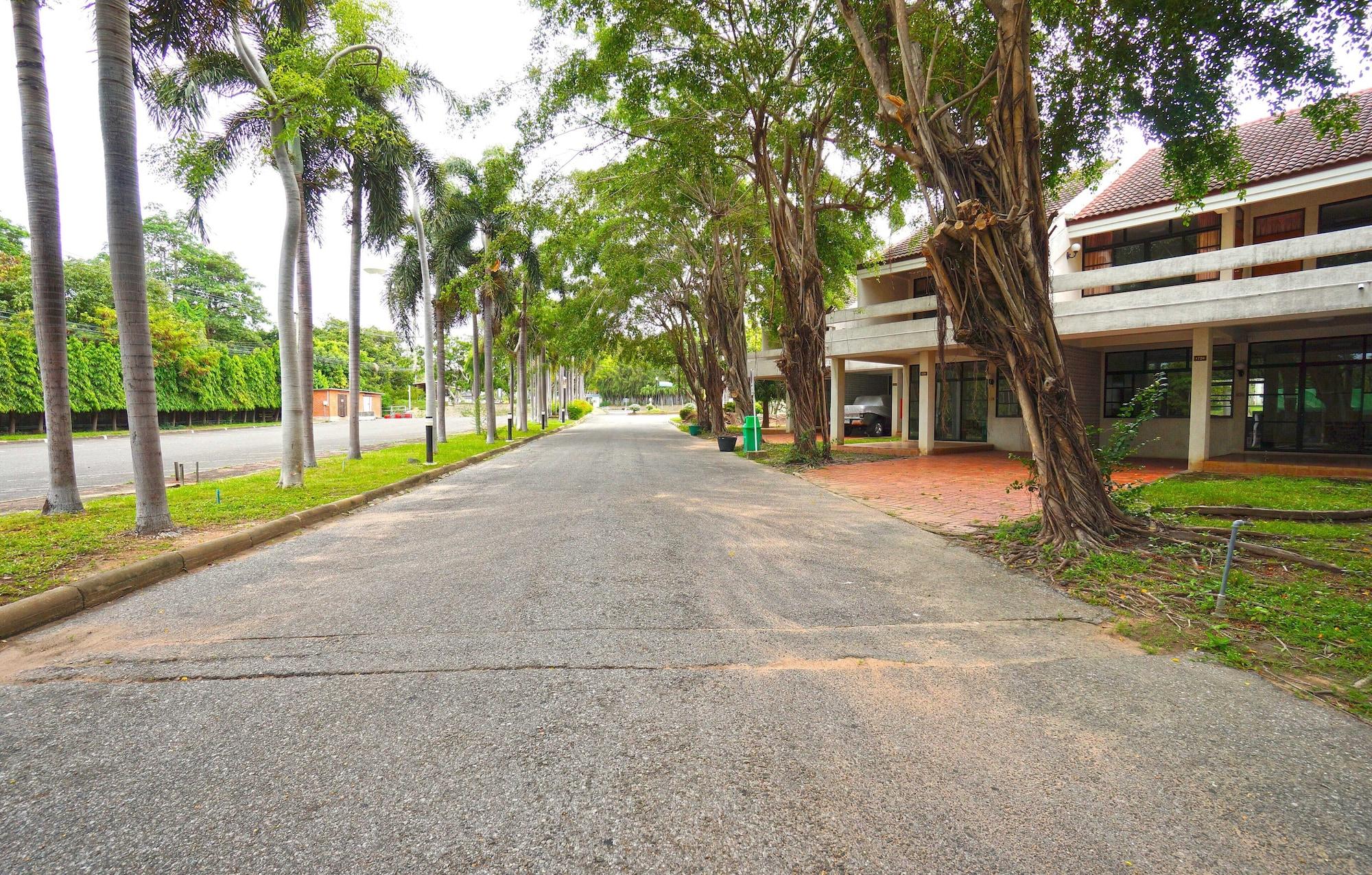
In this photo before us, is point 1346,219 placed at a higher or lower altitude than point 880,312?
higher

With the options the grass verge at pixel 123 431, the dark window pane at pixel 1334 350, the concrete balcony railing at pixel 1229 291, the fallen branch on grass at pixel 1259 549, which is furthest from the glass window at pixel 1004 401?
the grass verge at pixel 123 431

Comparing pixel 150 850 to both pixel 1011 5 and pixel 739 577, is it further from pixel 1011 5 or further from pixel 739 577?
pixel 1011 5

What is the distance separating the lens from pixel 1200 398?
40.8ft

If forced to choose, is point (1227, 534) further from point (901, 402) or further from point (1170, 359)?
point (901, 402)

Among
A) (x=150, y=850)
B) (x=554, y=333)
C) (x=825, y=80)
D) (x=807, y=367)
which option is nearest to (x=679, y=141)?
(x=825, y=80)

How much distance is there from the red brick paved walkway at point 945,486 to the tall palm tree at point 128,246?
854 cm

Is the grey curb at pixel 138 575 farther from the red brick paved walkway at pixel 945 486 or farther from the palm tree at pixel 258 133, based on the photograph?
the red brick paved walkway at pixel 945 486

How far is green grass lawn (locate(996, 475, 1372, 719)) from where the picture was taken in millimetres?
3584

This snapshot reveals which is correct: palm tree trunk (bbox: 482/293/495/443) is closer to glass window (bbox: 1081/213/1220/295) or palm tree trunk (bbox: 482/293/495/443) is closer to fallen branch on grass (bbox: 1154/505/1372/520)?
glass window (bbox: 1081/213/1220/295)

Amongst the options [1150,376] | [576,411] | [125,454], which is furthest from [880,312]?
[576,411]

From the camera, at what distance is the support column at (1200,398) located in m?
12.3

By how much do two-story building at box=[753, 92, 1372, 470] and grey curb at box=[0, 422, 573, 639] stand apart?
8225 millimetres

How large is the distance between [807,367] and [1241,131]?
11948 mm

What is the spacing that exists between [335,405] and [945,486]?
5593cm
